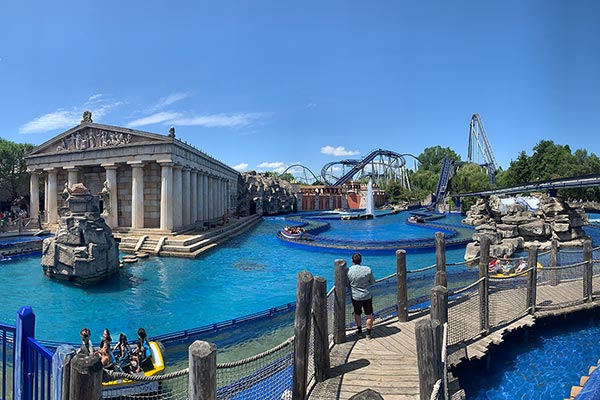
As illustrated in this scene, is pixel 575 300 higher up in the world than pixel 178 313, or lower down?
higher up

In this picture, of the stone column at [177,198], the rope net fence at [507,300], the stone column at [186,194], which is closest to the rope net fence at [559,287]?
the rope net fence at [507,300]

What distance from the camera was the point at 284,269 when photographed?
17.2 metres

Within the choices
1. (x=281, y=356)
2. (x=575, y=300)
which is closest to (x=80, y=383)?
(x=281, y=356)

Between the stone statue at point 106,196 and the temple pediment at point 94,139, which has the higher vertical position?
the temple pediment at point 94,139

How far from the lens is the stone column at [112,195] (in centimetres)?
2539

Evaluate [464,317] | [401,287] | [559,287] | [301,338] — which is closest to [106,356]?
[301,338]

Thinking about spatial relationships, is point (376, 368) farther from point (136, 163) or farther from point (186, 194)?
point (186, 194)

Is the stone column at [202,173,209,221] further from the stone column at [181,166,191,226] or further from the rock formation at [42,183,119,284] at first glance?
the rock formation at [42,183,119,284]

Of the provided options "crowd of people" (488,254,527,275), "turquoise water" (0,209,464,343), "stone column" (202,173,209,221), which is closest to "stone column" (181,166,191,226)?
"stone column" (202,173,209,221)

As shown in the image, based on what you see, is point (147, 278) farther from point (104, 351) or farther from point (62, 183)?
point (62, 183)

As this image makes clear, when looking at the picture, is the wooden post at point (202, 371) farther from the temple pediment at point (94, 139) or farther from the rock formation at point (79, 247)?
the temple pediment at point (94, 139)

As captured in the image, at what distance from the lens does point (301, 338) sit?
4.80 m

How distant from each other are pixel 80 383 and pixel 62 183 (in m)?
33.4

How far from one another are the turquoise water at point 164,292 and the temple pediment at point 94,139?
9.26 m
